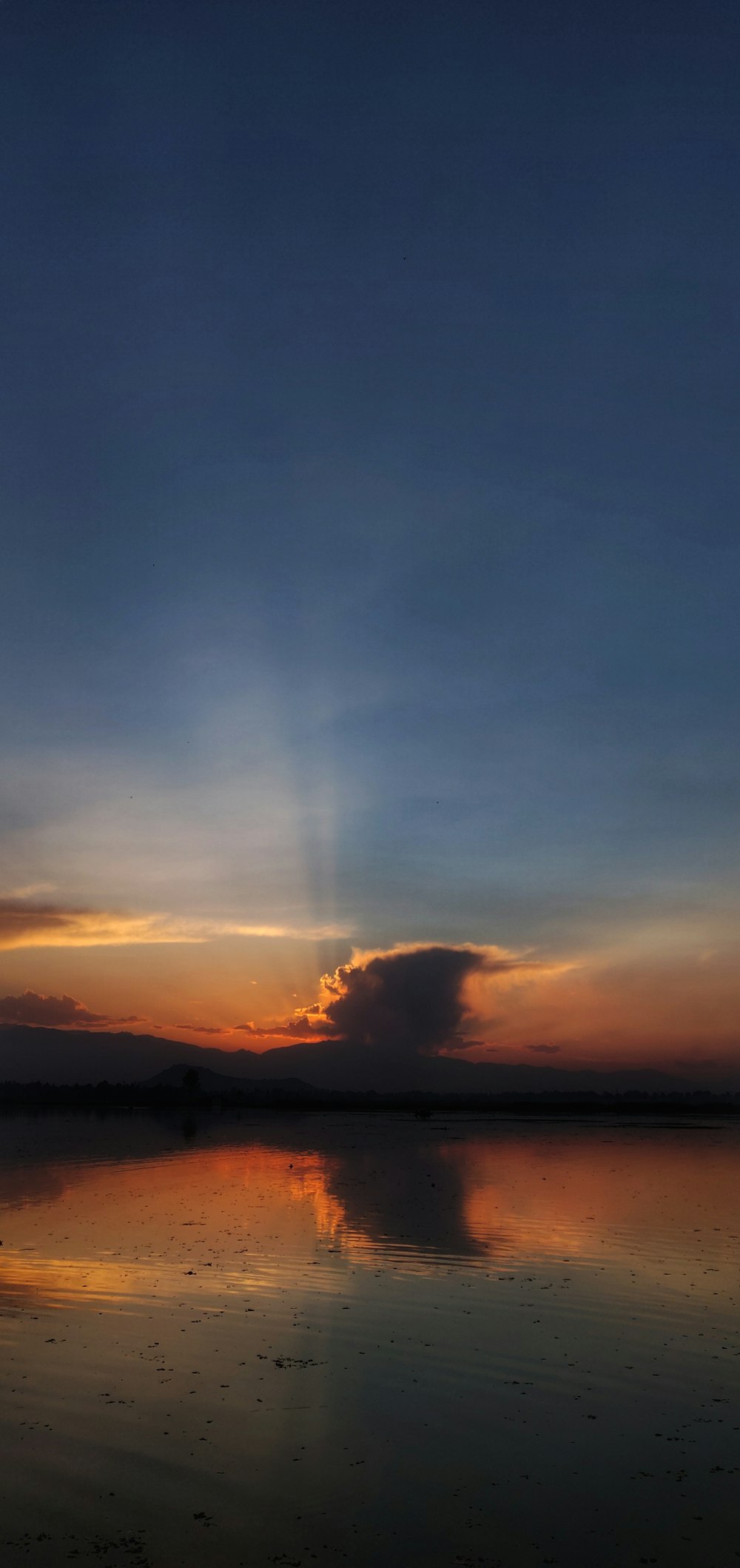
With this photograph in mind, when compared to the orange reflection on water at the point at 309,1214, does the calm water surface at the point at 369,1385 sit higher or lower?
higher

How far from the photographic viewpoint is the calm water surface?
13.1 meters

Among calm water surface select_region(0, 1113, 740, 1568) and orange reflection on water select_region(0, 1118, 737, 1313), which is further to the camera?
orange reflection on water select_region(0, 1118, 737, 1313)

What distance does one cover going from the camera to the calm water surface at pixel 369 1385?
13.1 metres

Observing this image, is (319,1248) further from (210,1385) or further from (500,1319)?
(210,1385)

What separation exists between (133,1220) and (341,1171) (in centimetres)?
2352

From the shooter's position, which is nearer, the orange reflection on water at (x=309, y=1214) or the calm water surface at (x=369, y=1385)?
the calm water surface at (x=369, y=1385)

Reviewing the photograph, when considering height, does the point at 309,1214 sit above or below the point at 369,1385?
below

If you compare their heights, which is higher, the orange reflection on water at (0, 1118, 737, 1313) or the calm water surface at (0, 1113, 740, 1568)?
the calm water surface at (0, 1113, 740, 1568)

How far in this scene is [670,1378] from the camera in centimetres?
1992

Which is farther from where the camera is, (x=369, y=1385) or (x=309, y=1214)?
(x=309, y=1214)

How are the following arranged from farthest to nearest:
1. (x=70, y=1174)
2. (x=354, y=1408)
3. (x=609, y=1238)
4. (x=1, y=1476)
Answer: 1. (x=70, y=1174)
2. (x=609, y=1238)
3. (x=354, y=1408)
4. (x=1, y=1476)

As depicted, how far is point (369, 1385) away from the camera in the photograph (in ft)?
63.0

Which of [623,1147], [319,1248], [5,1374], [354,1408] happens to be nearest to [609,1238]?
[319,1248]

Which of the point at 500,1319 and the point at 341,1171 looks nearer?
the point at 500,1319
